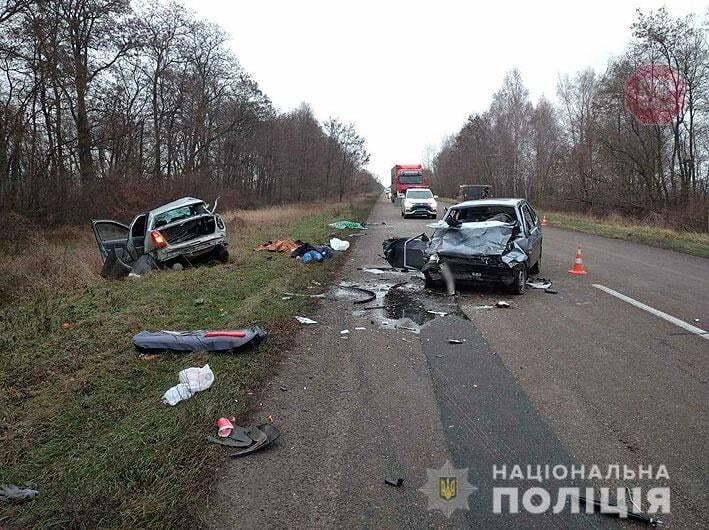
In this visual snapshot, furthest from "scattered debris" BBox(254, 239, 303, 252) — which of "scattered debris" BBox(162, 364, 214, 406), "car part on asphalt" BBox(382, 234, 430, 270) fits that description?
"scattered debris" BBox(162, 364, 214, 406)

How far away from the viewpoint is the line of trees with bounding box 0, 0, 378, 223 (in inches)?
805

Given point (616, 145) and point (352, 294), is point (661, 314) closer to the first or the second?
point (352, 294)

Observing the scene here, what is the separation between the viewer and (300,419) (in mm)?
3994

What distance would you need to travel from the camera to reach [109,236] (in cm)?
1292

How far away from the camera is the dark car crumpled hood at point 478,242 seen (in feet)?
28.6

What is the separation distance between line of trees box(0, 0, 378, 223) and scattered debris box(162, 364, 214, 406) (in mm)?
17865

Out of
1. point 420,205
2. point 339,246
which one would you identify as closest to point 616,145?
point 420,205

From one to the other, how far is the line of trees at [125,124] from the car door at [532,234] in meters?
18.3

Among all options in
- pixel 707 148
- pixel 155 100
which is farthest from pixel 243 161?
pixel 707 148

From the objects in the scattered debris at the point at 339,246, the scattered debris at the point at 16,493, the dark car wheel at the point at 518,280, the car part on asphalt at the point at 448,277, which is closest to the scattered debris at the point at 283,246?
the scattered debris at the point at 339,246

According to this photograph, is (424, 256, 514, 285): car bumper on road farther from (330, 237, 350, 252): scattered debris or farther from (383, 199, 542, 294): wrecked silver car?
(330, 237, 350, 252): scattered debris

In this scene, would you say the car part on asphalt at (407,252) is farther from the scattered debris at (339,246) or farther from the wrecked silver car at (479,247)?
the scattered debris at (339,246)

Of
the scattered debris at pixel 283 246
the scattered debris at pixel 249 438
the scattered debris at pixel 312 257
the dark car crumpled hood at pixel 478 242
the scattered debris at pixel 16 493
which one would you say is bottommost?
the scattered debris at pixel 16 493

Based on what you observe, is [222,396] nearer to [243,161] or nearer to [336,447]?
[336,447]
